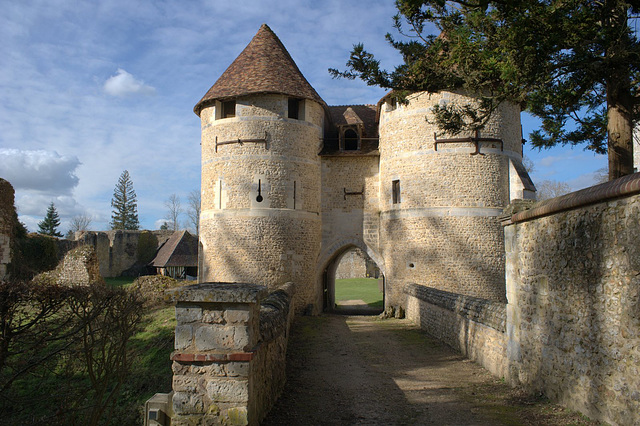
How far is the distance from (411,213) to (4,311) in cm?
1142

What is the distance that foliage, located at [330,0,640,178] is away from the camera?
21.5ft

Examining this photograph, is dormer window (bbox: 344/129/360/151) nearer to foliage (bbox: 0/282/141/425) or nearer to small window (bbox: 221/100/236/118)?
small window (bbox: 221/100/236/118)

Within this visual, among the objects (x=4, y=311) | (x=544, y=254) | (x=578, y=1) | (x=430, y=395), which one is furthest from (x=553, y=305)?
(x=4, y=311)

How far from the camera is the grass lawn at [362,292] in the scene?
2306 centimetres

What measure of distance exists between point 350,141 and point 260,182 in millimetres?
4672

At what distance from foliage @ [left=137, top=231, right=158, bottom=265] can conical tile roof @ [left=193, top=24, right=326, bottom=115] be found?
18.2m

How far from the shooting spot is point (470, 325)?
27.8 feet

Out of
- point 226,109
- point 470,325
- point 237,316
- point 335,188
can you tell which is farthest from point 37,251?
point 237,316

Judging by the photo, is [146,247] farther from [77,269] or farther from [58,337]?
[58,337]

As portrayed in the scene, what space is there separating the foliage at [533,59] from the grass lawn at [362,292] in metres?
14.0

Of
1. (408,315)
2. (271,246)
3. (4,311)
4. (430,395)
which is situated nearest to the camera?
(430,395)

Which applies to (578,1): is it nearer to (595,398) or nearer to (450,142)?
(595,398)

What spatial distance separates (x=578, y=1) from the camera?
22.0 feet

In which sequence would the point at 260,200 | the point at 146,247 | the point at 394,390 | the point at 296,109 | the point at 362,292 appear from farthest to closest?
the point at 146,247, the point at 362,292, the point at 296,109, the point at 260,200, the point at 394,390
